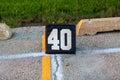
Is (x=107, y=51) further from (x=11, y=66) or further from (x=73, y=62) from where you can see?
(x=11, y=66)

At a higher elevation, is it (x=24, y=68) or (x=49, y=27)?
(x=49, y=27)

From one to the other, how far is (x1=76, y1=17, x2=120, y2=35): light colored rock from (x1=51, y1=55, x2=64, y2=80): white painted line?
3.72ft

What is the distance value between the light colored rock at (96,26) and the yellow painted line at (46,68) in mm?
1190

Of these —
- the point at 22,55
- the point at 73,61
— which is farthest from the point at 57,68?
the point at 22,55

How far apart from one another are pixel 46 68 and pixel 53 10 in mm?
3341

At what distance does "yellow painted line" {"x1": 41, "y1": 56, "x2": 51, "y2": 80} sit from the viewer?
19.5 ft

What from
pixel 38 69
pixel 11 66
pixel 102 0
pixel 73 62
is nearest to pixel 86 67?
pixel 73 62

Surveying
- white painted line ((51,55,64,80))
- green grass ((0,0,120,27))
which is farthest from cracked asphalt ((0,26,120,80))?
green grass ((0,0,120,27))

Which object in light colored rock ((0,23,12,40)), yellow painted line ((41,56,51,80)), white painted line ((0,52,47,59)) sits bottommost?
yellow painted line ((41,56,51,80))

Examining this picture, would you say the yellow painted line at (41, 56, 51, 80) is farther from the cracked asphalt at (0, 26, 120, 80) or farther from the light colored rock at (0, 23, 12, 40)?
the light colored rock at (0, 23, 12, 40)

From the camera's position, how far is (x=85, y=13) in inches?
369

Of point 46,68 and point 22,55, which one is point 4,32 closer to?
point 22,55

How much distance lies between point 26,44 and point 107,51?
1.37m

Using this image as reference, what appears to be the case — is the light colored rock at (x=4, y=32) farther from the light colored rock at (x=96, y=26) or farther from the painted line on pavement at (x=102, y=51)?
the painted line on pavement at (x=102, y=51)
